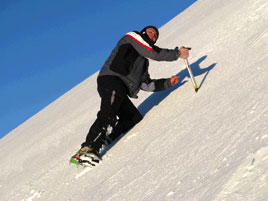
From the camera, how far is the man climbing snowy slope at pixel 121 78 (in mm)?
3768

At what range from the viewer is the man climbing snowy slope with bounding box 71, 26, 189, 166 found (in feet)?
12.4

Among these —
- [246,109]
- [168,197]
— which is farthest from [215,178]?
[246,109]

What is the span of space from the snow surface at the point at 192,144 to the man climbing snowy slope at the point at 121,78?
0.22 meters

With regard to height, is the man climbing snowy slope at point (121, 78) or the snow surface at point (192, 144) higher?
the man climbing snowy slope at point (121, 78)

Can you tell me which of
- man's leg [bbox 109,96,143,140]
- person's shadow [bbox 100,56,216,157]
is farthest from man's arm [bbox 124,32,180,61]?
man's leg [bbox 109,96,143,140]

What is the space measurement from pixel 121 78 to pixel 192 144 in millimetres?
1589

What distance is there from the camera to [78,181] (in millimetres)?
3561

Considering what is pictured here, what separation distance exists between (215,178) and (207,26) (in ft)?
17.9

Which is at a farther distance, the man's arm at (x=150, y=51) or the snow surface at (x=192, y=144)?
the man's arm at (x=150, y=51)

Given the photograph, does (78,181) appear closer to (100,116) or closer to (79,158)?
(79,158)

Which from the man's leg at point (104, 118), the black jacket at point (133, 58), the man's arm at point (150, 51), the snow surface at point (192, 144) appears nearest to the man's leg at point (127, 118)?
the snow surface at point (192, 144)

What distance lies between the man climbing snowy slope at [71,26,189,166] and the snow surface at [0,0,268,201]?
22 cm

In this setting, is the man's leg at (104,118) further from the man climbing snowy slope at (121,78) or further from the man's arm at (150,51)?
the man's arm at (150,51)

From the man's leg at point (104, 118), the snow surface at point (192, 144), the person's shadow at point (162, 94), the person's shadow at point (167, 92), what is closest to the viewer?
the snow surface at point (192, 144)
